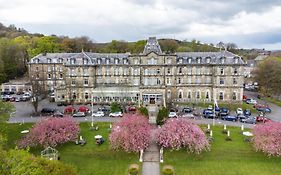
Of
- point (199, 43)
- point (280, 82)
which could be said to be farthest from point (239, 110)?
point (199, 43)

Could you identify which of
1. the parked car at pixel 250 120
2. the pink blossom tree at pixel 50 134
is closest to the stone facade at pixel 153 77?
the parked car at pixel 250 120

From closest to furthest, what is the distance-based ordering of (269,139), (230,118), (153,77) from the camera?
1. (269,139)
2. (230,118)
3. (153,77)

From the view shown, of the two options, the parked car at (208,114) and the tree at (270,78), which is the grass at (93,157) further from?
the tree at (270,78)

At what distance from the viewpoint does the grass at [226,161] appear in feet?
122

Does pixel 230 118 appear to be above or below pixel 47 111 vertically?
below

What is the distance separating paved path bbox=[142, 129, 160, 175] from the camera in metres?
37.1

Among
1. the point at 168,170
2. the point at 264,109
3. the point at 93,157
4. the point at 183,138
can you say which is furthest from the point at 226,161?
the point at 264,109

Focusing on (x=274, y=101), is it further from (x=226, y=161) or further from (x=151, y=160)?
(x=151, y=160)

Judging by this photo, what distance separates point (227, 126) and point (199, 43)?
84249 millimetres

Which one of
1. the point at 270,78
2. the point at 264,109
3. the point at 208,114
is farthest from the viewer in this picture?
the point at 270,78

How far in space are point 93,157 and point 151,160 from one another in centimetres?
791

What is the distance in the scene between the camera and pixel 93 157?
136 ft

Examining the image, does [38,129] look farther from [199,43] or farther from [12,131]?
[199,43]

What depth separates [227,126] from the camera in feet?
168
